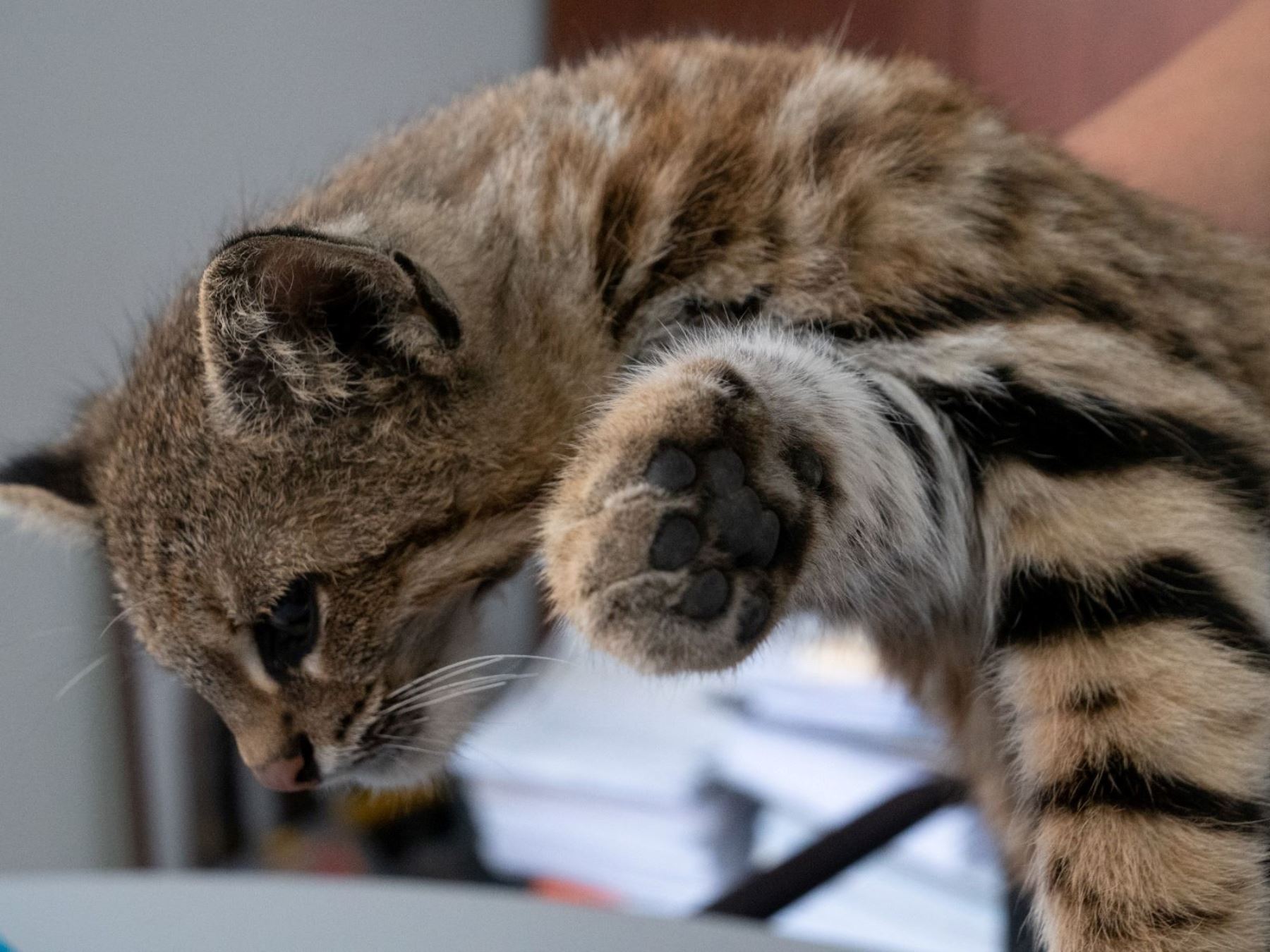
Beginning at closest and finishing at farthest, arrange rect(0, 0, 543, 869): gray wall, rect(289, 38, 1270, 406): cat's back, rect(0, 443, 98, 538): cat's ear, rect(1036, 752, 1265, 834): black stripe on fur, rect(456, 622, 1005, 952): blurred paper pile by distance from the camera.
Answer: rect(1036, 752, 1265, 834): black stripe on fur < rect(289, 38, 1270, 406): cat's back < rect(0, 443, 98, 538): cat's ear < rect(0, 0, 543, 869): gray wall < rect(456, 622, 1005, 952): blurred paper pile

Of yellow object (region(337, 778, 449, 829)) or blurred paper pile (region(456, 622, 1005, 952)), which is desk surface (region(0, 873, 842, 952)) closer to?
blurred paper pile (region(456, 622, 1005, 952))

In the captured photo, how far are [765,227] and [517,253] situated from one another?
0.19 meters

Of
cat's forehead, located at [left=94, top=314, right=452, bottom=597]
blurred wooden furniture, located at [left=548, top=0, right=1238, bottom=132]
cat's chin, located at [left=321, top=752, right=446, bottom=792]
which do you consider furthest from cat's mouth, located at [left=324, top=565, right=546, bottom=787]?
blurred wooden furniture, located at [left=548, top=0, right=1238, bottom=132]

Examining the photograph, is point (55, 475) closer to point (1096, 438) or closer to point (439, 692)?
point (439, 692)

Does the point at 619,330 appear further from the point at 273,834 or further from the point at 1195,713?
the point at 273,834

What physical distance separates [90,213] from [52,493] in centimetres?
62

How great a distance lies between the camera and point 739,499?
1.93 ft

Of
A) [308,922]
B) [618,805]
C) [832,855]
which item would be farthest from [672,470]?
[618,805]

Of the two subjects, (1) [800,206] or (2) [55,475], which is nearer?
(1) [800,206]

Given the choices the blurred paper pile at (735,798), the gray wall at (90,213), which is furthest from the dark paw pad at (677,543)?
the blurred paper pile at (735,798)

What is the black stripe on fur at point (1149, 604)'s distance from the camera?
2.32 feet

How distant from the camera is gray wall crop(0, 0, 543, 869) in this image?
1.32 m

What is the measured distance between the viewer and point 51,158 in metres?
1.34

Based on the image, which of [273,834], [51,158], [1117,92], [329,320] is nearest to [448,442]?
[329,320]
